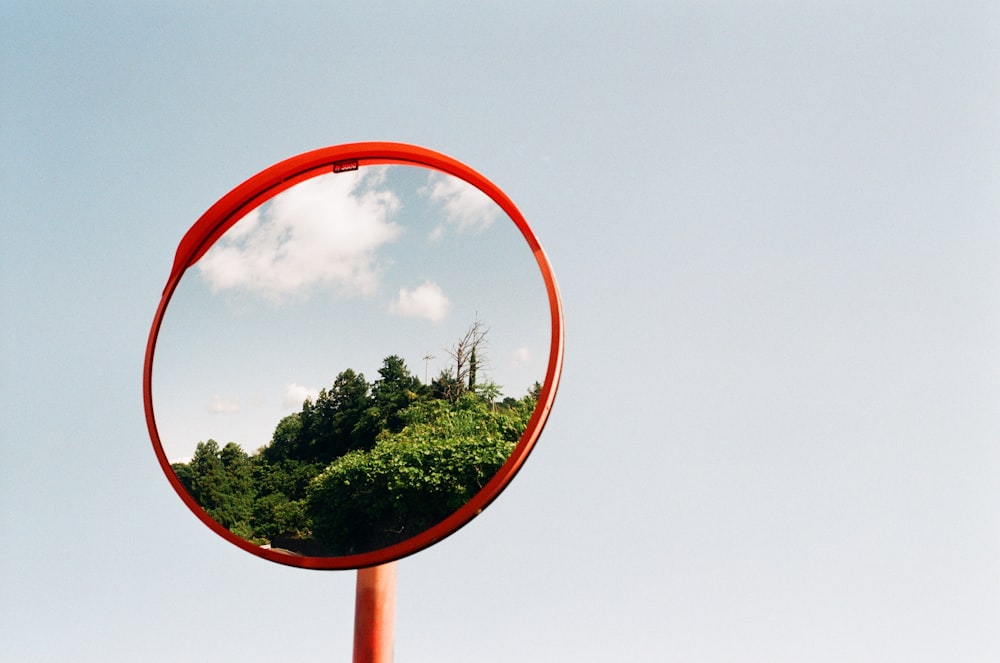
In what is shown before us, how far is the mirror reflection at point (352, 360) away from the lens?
1959 millimetres

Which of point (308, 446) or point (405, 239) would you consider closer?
point (308, 446)

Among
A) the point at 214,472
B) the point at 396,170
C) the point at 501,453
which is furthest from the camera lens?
the point at 396,170

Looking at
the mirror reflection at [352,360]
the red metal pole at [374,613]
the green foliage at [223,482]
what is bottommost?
the red metal pole at [374,613]

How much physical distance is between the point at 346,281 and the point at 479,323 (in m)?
0.46

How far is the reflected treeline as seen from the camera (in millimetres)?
1922

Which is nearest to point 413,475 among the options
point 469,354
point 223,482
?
point 469,354

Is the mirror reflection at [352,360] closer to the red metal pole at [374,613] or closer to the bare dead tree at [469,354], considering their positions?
the bare dead tree at [469,354]

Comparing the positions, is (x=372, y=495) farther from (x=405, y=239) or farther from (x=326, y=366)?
(x=405, y=239)

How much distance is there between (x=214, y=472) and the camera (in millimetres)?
2051

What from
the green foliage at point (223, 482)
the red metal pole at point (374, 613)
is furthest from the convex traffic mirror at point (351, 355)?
the red metal pole at point (374, 613)

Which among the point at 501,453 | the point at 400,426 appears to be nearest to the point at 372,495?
the point at 400,426

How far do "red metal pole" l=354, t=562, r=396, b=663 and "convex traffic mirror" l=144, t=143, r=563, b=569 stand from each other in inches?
5.2

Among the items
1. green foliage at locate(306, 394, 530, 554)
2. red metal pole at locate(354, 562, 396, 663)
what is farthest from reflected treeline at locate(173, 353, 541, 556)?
red metal pole at locate(354, 562, 396, 663)

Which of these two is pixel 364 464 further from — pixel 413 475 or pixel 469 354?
pixel 469 354
